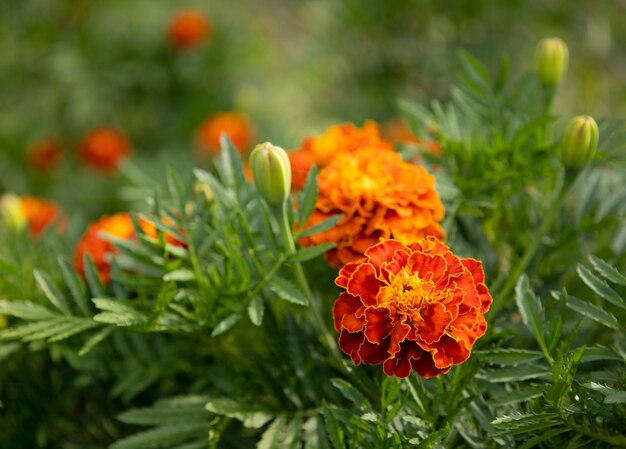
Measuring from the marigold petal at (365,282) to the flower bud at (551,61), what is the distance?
0.35 m

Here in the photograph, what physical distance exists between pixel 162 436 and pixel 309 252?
0.20 metres

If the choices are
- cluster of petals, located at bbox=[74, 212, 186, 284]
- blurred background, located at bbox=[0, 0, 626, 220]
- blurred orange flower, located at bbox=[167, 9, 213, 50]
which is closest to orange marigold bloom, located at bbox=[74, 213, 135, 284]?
cluster of petals, located at bbox=[74, 212, 186, 284]

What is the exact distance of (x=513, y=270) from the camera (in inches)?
25.7

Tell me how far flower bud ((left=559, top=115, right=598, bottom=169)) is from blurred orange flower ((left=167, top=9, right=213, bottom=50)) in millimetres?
1218

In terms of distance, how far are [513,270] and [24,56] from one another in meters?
1.45

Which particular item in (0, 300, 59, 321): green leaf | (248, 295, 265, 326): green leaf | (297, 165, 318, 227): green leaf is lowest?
(248, 295, 265, 326): green leaf

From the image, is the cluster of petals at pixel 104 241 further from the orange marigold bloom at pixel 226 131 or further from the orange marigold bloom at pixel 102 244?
the orange marigold bloom at pixel 226 131

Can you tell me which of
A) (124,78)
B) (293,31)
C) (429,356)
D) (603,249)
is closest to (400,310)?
(429,356)

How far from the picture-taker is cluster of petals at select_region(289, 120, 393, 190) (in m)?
0.71

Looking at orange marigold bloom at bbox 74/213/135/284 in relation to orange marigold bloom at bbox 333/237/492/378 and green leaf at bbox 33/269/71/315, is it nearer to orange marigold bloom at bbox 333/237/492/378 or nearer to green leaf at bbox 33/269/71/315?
green leaf at bbox 33/269/71/315

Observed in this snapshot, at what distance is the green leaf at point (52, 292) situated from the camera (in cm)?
63

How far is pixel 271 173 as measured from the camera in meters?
0.57

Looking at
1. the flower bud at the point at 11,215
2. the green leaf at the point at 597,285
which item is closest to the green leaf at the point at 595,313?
the green leaf at the point at 597,285

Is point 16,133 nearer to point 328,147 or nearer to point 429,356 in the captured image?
point 328,147
